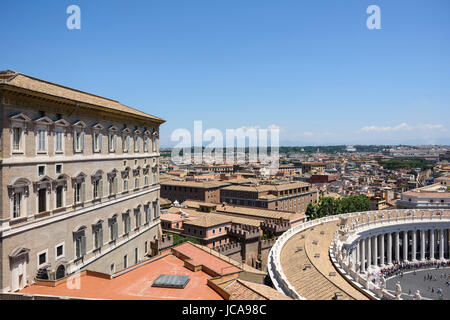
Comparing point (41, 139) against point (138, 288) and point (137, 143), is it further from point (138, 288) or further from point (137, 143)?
point (137, 143)

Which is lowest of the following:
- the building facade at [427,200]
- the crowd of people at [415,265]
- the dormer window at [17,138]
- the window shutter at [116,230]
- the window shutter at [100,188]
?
the crowd of people at [415,265]

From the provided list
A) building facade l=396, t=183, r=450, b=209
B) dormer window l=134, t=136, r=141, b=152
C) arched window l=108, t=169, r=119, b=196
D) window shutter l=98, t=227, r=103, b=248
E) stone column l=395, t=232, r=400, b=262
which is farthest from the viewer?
building facade l=396, t=183, r=450, b=209

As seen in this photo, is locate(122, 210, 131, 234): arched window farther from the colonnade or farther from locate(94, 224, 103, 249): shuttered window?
the colonnade

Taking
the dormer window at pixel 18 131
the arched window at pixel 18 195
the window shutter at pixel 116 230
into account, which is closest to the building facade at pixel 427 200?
the window shutter at pixel 116 230

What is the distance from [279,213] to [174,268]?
3306 cm

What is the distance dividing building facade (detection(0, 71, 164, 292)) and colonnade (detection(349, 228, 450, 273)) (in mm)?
36434

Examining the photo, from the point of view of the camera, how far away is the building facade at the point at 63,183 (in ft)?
59.3

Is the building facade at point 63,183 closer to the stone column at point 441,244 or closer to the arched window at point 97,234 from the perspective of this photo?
the arched window at point 97,234

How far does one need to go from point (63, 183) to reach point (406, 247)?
184ft

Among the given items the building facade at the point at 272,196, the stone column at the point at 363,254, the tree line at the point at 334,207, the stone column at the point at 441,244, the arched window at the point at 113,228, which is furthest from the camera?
the building facade at the point at 272,196

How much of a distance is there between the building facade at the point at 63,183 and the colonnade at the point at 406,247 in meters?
36.4

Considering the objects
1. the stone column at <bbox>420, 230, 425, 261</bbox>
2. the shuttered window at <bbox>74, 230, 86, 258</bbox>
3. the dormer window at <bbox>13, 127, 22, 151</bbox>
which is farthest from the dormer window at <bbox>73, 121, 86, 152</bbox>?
the stone column at <bbox>420, 230, 425, 261</bbox>

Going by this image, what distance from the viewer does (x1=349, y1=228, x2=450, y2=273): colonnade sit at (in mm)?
53744
